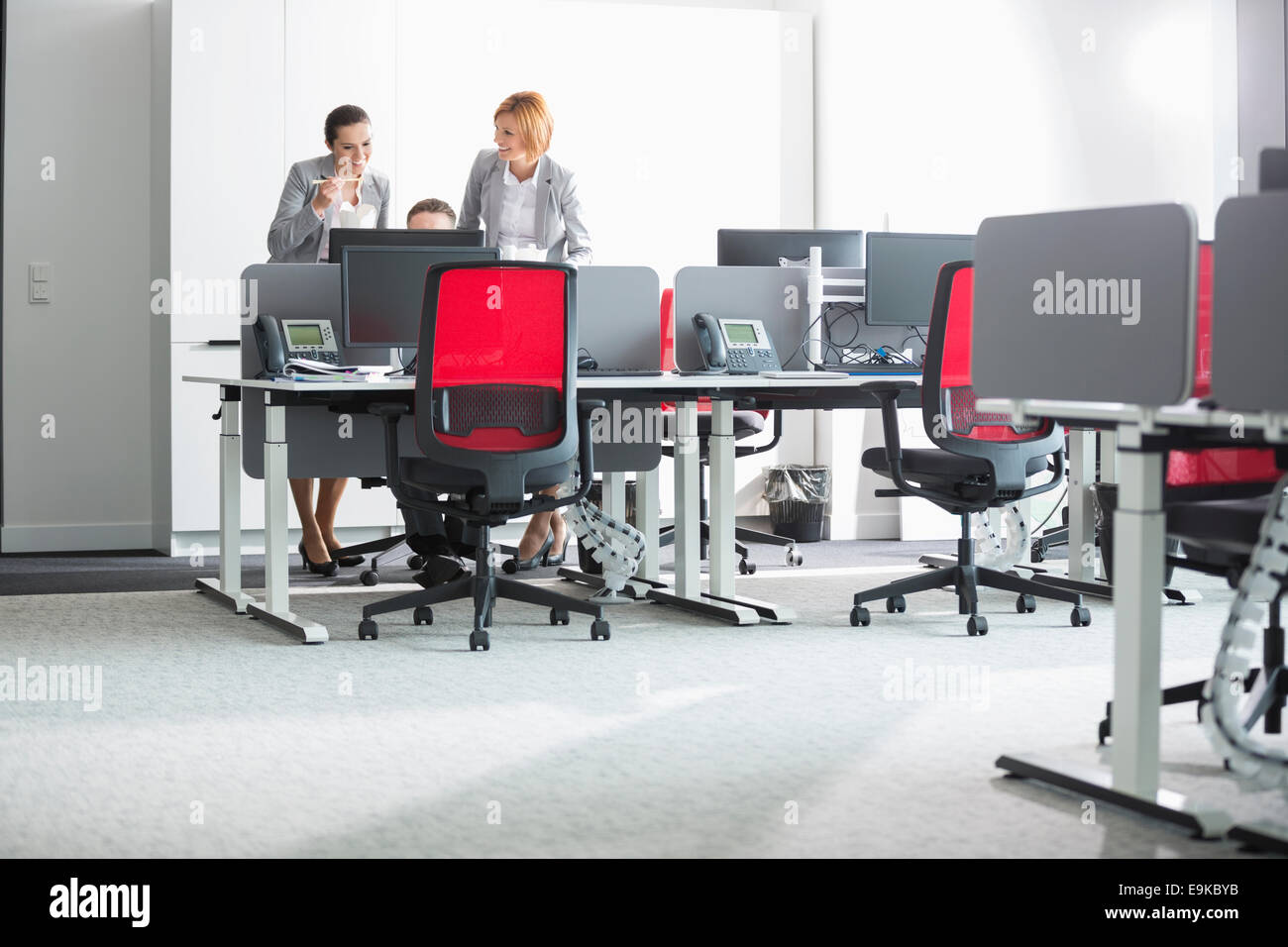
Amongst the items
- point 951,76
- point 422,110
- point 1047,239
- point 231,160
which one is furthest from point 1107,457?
point 231,160

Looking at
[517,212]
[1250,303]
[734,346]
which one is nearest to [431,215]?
[517,212]

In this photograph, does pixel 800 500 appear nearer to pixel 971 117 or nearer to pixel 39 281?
pixel 971 117

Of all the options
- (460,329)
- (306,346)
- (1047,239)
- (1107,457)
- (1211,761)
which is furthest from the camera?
(1107,457)

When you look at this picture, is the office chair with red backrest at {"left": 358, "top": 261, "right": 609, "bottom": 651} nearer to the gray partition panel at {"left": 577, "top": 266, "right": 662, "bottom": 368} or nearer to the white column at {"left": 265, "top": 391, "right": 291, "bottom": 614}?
the white column at {"left": 265, "top": 391, "right": 291, "bottom": 614}

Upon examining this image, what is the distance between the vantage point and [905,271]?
16.4ft

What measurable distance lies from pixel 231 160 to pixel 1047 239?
183 inches

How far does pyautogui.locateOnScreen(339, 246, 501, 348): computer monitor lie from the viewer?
4.55 metres

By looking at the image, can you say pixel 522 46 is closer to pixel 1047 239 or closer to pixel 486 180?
pixel 486 180

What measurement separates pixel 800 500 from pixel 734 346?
2152 millimetres

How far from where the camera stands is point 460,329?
3.97 m

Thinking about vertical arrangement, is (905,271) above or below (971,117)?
below
